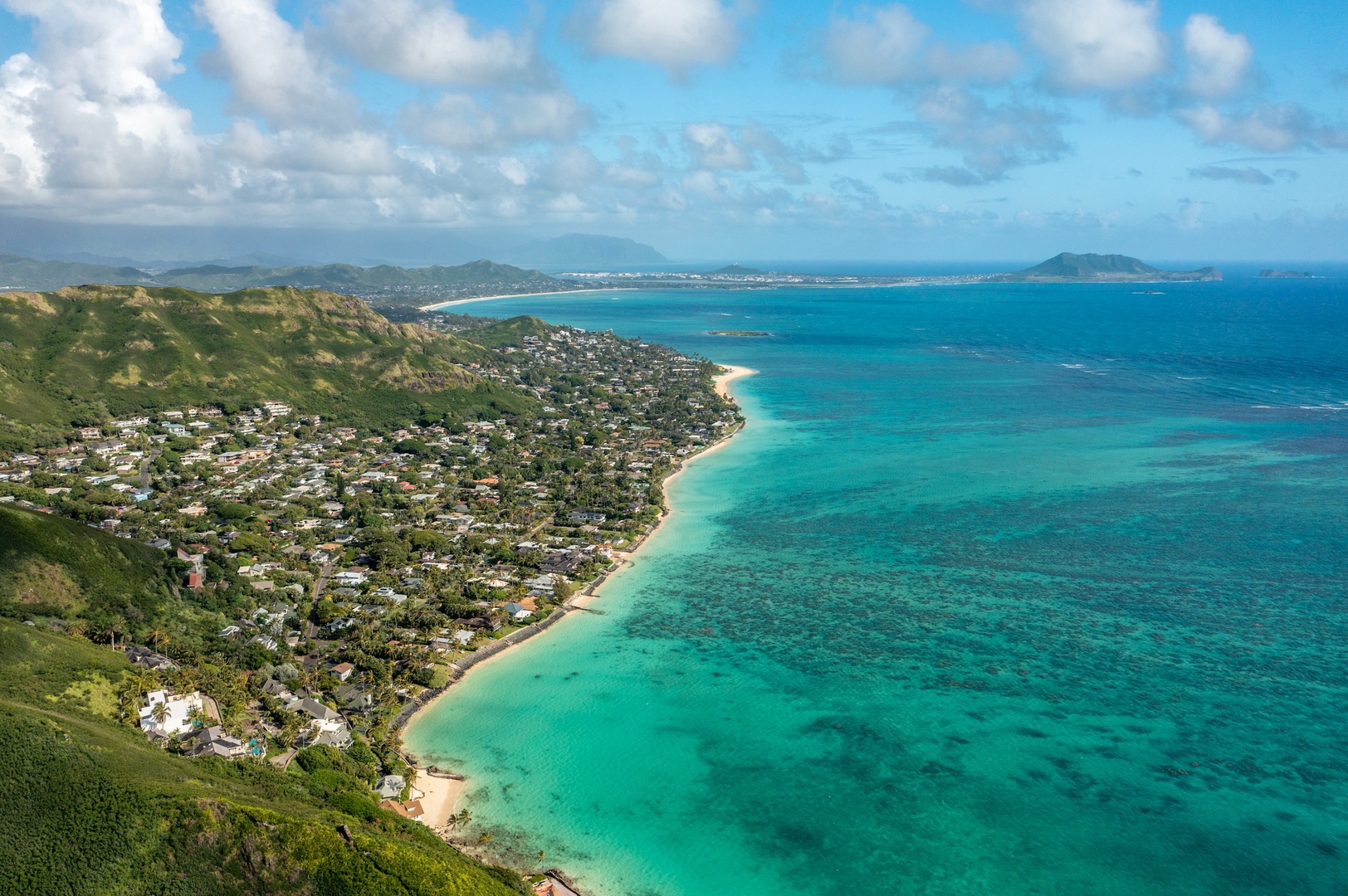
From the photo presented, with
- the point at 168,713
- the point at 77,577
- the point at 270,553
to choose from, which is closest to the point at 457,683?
the point at 168,713

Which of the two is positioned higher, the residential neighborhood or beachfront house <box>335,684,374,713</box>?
the residential neighborhood

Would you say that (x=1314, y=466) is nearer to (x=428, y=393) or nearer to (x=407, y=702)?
(x=407, y=702)

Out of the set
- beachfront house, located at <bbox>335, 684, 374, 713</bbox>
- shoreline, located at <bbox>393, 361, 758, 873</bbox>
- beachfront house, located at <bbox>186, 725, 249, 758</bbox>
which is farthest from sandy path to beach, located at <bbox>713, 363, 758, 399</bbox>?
beachfront house, located at <bbox>186, 725, 249, 758</bbox>

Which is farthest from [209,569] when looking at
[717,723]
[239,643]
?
[717,723]

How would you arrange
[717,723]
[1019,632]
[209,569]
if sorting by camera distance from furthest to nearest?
[209,569] → [1019,632] → [717,723]

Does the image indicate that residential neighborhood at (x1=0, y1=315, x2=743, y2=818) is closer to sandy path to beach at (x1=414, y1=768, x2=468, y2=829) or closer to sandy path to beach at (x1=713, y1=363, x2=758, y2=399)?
sandy path to beach at (x1=414, y1=768, x2=468, y2=829)

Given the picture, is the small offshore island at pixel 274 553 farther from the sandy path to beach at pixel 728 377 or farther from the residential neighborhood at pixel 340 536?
the sandy path to beach at pixel 728 377

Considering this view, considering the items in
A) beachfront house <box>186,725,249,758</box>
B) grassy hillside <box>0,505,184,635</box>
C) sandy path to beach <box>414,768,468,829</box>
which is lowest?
sandy path to beach <box>414,768,468,829</box>
